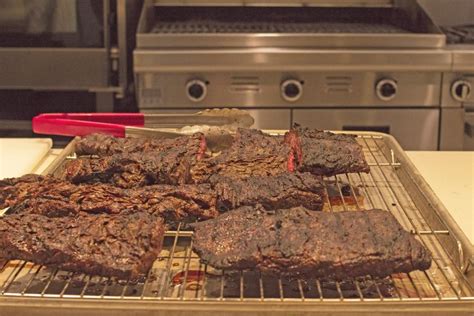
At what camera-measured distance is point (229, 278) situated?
1377 mm

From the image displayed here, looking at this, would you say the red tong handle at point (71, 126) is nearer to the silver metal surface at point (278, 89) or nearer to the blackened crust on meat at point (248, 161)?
the blackened crust on meat at point (248, 161)

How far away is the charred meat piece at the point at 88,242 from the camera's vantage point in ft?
4.34

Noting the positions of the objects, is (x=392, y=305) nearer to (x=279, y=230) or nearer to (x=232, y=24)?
(x=279, y=230)

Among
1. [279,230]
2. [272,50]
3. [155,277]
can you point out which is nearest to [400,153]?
[279,230]

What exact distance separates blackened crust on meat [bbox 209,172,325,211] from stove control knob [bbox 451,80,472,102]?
163 cm

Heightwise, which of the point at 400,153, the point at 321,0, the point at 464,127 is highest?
the point at 321,0

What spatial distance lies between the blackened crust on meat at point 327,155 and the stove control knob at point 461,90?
52.3 inches

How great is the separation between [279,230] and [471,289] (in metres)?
0.34

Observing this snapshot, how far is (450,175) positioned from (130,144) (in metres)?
0.81

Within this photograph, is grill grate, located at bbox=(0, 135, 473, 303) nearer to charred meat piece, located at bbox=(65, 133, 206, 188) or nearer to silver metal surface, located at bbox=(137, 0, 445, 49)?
charred meat piece, located at bbox=(65, 133, 206, 188)

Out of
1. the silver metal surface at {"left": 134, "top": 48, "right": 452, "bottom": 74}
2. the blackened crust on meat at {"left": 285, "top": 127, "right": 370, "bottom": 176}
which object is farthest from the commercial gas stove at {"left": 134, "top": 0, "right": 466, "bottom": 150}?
the blackened crust on meat at {"left": 285, "top": 127, "right": 370, "bottom": 176}

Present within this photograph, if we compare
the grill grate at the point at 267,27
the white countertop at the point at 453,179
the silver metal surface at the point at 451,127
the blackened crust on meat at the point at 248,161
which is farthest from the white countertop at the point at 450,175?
the grill grate at the point at 267,27

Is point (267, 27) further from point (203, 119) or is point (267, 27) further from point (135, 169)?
point (135, 169)

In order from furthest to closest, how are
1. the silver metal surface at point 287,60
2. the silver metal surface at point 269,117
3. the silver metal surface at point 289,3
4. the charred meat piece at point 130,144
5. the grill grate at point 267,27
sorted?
the silver metal surface at point 289,3 → the grill grate at point 267,27 → the silver metal surface at point 269,117 → the silver metal surface at point 287,60 → the charred meat piece at point 130,144
